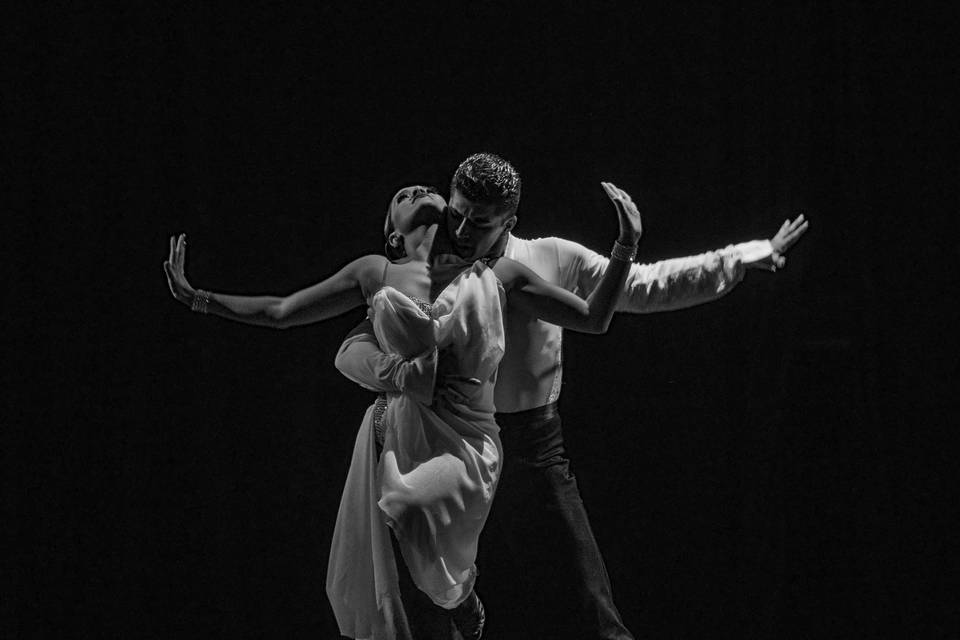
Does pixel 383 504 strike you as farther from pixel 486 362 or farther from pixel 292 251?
pixel 292 251

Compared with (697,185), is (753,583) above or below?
below

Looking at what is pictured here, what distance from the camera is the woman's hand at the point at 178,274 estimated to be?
264 centimetres

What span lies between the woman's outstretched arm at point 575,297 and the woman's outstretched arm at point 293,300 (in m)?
0.28

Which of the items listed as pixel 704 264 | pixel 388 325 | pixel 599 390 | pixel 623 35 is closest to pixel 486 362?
pixel 388 325

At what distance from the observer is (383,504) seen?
2510 millimetres

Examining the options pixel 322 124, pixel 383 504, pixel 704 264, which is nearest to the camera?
pixel 383 504

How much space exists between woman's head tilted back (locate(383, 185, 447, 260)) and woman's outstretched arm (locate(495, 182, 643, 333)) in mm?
171

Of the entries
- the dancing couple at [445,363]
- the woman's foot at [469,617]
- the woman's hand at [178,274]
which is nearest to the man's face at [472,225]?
the dancing couple at [445,363]

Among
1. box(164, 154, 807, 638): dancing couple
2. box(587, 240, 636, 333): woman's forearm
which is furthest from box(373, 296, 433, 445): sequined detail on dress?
box(587, 240, 636, 333): woman's forearm

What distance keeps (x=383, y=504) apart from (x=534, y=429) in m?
0.43

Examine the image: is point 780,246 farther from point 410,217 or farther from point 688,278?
point 410,217

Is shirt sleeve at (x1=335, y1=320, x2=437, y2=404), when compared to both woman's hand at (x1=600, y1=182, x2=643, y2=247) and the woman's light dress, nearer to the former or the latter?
the woman's light dress

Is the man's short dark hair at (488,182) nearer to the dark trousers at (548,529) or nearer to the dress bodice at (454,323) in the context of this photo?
the dress bodice at (454,323)

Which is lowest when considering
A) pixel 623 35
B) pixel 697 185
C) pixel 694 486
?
pixel 694 486
